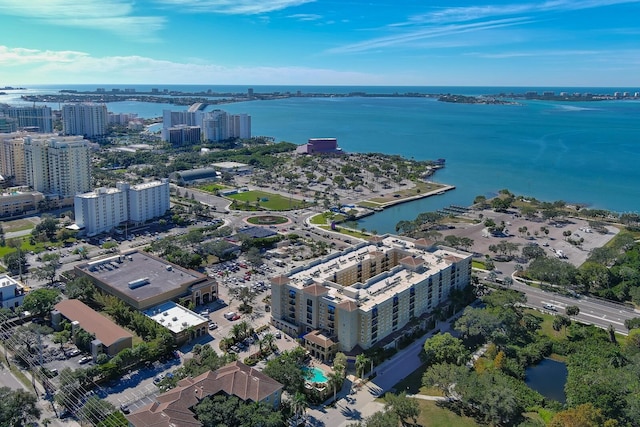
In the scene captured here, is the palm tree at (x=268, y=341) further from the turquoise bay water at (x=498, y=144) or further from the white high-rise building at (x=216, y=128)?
the white high-rise building at (x=216, y=128)

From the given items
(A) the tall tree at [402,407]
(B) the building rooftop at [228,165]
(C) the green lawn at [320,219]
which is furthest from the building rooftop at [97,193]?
(A) the tall tree at [402,407]

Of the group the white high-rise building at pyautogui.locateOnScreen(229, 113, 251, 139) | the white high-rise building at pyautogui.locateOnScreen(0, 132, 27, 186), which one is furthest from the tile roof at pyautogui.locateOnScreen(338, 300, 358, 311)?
the white high-rise building at pyautogui.locateOnScreen(229, 113, 251, 139)

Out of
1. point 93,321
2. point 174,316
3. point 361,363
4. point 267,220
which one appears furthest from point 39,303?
point 267,220

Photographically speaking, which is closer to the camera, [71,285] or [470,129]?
[71,285]

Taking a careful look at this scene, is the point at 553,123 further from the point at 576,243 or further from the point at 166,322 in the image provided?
the point at 166,322

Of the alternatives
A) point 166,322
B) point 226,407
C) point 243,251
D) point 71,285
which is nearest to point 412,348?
point 226,407

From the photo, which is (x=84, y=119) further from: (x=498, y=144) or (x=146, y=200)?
(x=498, y=144)

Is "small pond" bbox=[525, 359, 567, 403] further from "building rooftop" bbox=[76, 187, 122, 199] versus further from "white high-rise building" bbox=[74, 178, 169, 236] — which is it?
"building rooftop" bbox=[76, 187, 122, 199]
